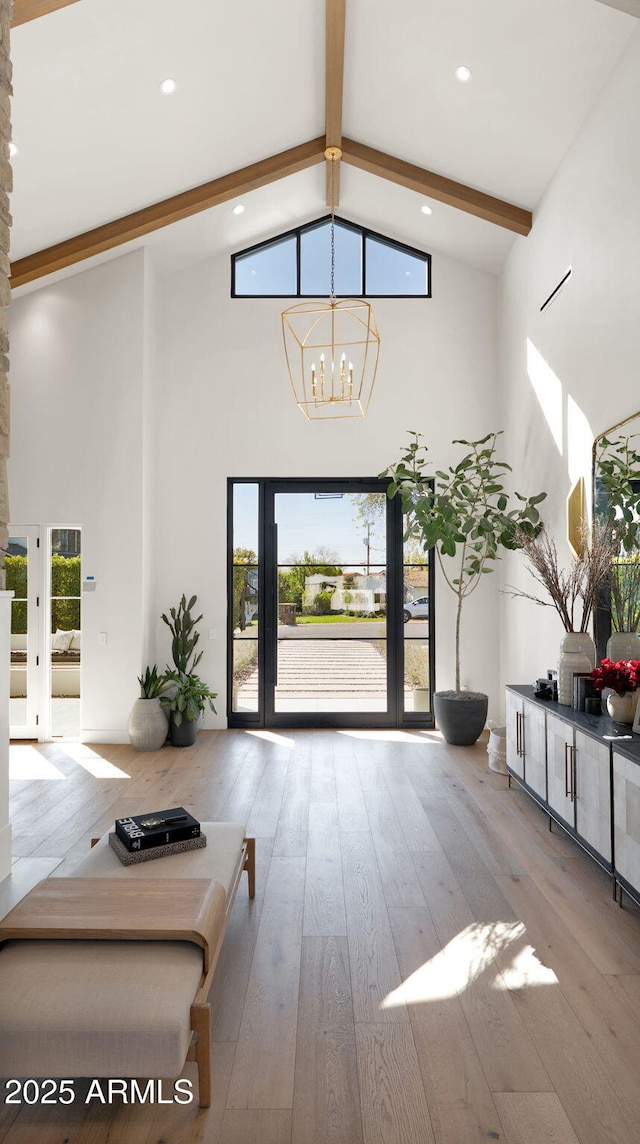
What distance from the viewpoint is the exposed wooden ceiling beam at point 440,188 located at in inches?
237

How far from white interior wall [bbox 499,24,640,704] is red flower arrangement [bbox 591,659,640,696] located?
1.38 m

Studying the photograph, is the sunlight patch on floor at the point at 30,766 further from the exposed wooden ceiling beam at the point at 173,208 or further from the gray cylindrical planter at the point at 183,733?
the exposed wooden ceiling beam at the point at 173,208

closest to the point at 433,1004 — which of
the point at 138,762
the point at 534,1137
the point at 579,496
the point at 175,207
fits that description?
the point at 534,1137

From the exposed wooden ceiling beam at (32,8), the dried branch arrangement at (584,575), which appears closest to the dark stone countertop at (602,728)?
the dried branch arrangement at (584,575)

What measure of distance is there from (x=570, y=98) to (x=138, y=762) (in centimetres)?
546

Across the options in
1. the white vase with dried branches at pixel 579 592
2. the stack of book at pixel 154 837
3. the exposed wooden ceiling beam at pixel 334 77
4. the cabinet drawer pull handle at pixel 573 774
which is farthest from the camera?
the exposed wooden ceiling beam at pixel 334 77

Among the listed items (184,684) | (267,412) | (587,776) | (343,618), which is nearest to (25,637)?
(184,684)

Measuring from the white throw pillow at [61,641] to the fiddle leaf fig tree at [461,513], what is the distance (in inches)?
121

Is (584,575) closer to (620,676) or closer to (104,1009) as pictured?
(620,676)

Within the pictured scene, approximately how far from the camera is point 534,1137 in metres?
1.85

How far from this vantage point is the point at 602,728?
11.5 feet

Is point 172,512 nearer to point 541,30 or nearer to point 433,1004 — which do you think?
point 541,30

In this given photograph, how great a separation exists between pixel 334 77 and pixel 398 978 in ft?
17.9

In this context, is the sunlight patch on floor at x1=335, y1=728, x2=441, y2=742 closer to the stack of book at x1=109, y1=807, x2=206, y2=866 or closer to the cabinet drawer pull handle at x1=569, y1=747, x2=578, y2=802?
the cabinet drawer pull handle at x1=569, y1=747, x2=578, y2=802
